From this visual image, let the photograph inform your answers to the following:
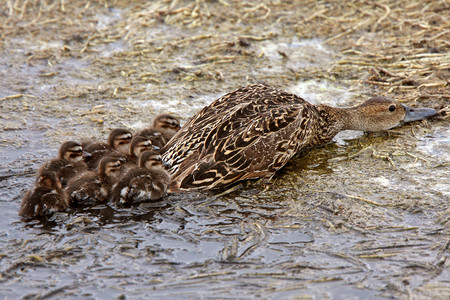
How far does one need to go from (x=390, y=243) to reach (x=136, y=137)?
2759 millimetres

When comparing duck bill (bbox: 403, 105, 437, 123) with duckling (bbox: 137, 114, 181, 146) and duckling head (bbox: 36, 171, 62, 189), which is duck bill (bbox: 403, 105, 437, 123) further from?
duckling head (bbox: 36, 171, 62, 189)

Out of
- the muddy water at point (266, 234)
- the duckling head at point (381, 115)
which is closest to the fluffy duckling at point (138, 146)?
the muddy water at point (266, 234)

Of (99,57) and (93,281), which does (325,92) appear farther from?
(93,281)

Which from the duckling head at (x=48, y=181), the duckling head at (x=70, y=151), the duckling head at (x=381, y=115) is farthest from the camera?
the duckling head at (x=381, y=115)

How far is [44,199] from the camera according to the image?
5.29m

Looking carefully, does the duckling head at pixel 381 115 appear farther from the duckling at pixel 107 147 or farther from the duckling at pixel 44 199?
the duckling at pixel 44 199

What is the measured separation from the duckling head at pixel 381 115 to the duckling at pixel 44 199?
341cm

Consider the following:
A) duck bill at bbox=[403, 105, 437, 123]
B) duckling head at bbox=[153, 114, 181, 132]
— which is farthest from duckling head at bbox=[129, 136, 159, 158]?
duck bill at bbox=[403, 105, 437, 123]

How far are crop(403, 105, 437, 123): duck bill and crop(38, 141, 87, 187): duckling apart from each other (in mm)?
3713

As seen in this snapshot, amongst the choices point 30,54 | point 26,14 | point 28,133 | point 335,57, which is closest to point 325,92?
point 335,57

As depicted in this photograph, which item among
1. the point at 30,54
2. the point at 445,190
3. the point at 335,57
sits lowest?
the point at 445,190

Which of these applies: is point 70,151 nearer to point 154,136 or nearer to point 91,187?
point 91,187

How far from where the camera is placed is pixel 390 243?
16.0 feet

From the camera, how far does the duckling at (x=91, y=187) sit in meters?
5.56
